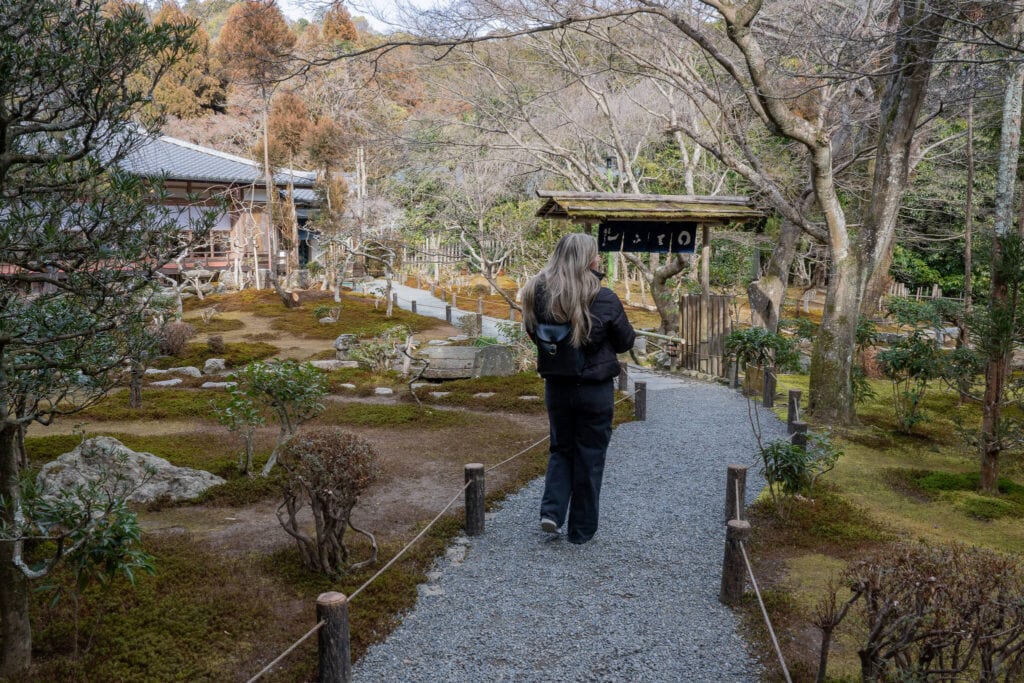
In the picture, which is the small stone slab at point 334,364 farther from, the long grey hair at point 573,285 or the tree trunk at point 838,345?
the long grey hair at point 573,285

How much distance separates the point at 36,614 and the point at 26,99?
2.51m

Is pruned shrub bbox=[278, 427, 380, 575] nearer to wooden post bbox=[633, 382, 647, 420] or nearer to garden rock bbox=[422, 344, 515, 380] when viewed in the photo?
wooden post bbox=[633, 382, 647, 420]

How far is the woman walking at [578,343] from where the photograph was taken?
4.42m

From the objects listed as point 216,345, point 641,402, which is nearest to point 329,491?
point 641,402

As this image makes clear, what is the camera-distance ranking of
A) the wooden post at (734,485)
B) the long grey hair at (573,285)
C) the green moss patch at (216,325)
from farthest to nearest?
the green moss patch at (216,325) → the wooden post at (734,485) → the long grey hair at (573,285)

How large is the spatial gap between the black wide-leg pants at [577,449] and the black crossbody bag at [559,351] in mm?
114

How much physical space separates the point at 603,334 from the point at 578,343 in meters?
0.18

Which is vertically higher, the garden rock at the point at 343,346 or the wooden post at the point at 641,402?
the garden rock at the point at 343,346

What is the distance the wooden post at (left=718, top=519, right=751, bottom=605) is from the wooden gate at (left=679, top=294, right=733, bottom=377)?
856cm

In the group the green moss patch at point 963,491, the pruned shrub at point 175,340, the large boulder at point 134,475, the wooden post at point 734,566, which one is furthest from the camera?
the pruned shrub at point 175,340

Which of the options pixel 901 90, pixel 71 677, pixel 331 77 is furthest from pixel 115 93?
pixel 331 77

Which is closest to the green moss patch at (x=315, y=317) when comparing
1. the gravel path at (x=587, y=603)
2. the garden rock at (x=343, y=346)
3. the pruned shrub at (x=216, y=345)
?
the garden rock at (x=343, y=346)

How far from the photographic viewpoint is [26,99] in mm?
2939

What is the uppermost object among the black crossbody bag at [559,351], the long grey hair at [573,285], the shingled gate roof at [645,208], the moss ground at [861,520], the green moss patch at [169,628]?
the shingled gate roof at [645,208]
